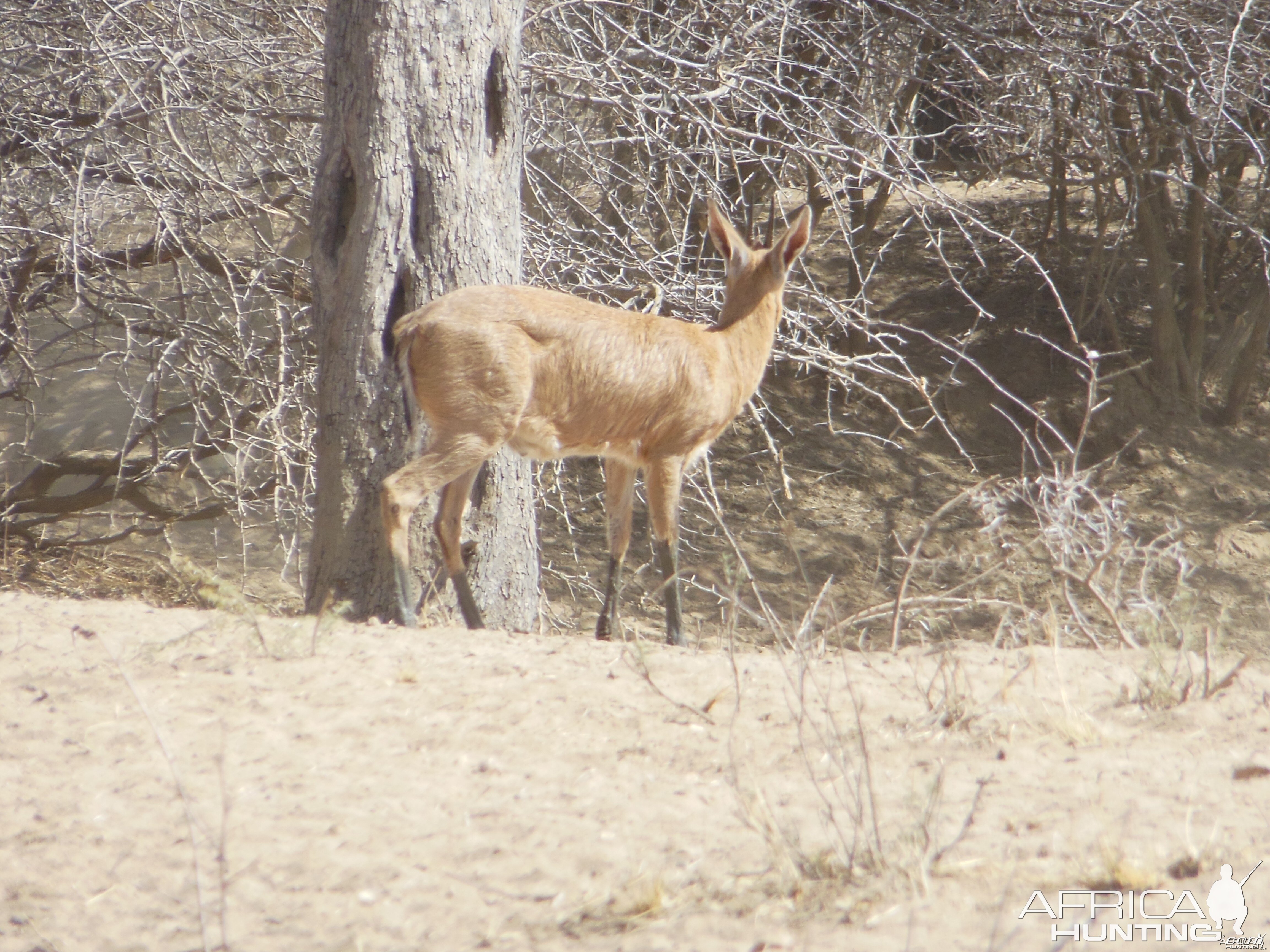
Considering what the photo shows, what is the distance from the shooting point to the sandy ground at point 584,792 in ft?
8.46

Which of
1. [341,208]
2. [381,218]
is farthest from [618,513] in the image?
[341,208]

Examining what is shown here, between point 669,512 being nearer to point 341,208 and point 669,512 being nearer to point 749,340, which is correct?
point 749,340

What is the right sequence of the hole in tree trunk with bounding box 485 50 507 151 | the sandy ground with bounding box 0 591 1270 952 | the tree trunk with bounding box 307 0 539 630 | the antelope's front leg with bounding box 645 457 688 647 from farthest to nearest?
the antelope's front leg with bounding box 645 457 688 647 < the hole in tree trunk with bounding box 485 50 507 151 < the tree trunk with bounding box 307 0 539 630 < the sandy ground with bounding box 0 591 1270 952

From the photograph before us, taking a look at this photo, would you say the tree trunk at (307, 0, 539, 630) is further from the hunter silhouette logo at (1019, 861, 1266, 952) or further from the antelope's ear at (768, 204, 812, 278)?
the hunter silhouette logo at (1019, 861, 1266, 952)

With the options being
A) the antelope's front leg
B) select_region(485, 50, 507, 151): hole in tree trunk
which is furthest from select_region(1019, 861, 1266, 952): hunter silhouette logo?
select_region(485, 50, 507, 151): hole in tree trunk

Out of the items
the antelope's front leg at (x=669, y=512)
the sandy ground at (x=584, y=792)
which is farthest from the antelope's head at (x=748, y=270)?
Answer: the sandy ground at (x=584, y=792)

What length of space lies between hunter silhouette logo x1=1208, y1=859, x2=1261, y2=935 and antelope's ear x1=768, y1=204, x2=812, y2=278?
12.2 ft

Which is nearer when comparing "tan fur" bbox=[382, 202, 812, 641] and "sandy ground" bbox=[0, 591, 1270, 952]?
"sandy ground" bbox=[0, 591, 1270, 952]

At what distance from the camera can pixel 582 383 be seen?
203 inches

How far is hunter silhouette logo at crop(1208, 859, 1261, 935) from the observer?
2334mm

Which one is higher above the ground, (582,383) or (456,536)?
(582,383)

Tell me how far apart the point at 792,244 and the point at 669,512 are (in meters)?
1.50

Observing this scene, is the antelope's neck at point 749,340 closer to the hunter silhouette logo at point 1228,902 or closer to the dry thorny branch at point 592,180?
the dry thorny branch at point 592,180

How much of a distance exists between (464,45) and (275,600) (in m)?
5.97
